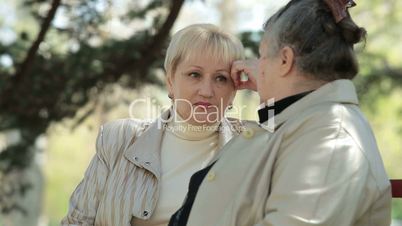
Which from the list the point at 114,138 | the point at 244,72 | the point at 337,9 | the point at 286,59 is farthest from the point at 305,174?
the point at 114,138

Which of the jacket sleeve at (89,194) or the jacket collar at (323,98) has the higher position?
the jacket collar at (323,98)

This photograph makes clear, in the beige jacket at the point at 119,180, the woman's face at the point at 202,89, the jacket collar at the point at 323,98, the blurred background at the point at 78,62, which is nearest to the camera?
the jacket collar at the point at 323,98

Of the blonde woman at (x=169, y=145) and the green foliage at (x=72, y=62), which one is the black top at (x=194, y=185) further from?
the green foliage at (x=72, y=62)

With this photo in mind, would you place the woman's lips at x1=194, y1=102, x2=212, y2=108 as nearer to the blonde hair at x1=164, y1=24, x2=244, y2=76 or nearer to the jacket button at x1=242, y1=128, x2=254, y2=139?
the blonde hair at x1=164, y1=24, x2=244, y2=76

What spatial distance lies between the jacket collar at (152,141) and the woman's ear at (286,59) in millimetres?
832

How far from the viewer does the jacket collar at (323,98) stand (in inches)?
73.3

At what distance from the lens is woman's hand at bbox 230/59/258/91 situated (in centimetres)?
236

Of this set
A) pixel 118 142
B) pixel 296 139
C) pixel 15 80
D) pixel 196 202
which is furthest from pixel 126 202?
pixel 15 80

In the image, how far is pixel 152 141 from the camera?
106 inches

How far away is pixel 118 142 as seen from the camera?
8.78 feet

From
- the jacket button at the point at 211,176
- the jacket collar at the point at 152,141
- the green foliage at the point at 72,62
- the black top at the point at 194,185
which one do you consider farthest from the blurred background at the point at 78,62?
the jacket button at the point at 211,176

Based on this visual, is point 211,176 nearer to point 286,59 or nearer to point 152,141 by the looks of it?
point 286,59

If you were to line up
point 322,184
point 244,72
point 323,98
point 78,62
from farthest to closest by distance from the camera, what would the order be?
point 78,62, point 244,72, point 323,98, point 322,184

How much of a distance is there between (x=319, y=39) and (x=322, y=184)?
0.39m
